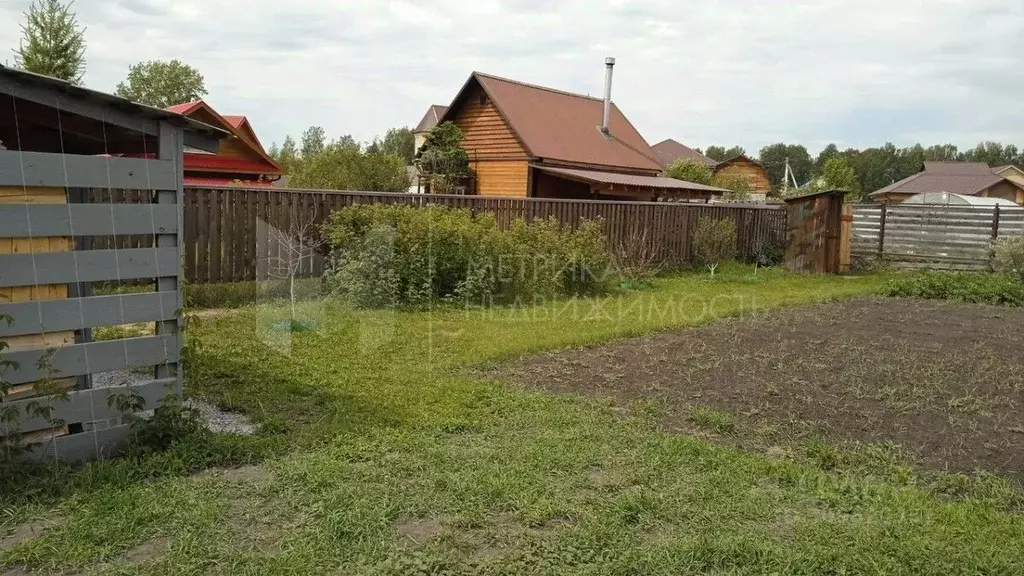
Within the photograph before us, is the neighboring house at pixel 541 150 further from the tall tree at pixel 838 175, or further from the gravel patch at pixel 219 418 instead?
the tall tree at pixel 838 175

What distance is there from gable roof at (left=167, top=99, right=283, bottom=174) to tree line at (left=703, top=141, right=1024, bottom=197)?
8296 cm

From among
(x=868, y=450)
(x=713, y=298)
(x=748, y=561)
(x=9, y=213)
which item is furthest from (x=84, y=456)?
(x=713, y=298)

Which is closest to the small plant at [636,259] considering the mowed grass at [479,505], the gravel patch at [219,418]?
the mowed grass at [479,505]

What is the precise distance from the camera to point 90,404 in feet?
13.5

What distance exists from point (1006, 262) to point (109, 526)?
17140mm

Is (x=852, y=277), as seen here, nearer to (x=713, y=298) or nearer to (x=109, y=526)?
(x=713, y=298)

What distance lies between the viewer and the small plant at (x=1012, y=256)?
580 inches

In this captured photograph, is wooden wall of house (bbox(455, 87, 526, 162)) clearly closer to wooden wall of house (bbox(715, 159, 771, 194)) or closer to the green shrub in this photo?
the green shrub

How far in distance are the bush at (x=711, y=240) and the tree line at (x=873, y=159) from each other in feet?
270

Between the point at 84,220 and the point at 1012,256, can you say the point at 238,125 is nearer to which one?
the point at 84,220

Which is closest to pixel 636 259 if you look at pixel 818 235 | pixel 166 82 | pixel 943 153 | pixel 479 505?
pixel 818 235

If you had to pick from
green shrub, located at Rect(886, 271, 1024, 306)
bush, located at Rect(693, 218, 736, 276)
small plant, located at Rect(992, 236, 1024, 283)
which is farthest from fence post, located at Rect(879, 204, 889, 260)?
bush, located at Rect(693, 218, 736, 276)

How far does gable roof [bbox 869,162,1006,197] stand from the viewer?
2338 inches

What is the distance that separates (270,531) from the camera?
3406 mm
